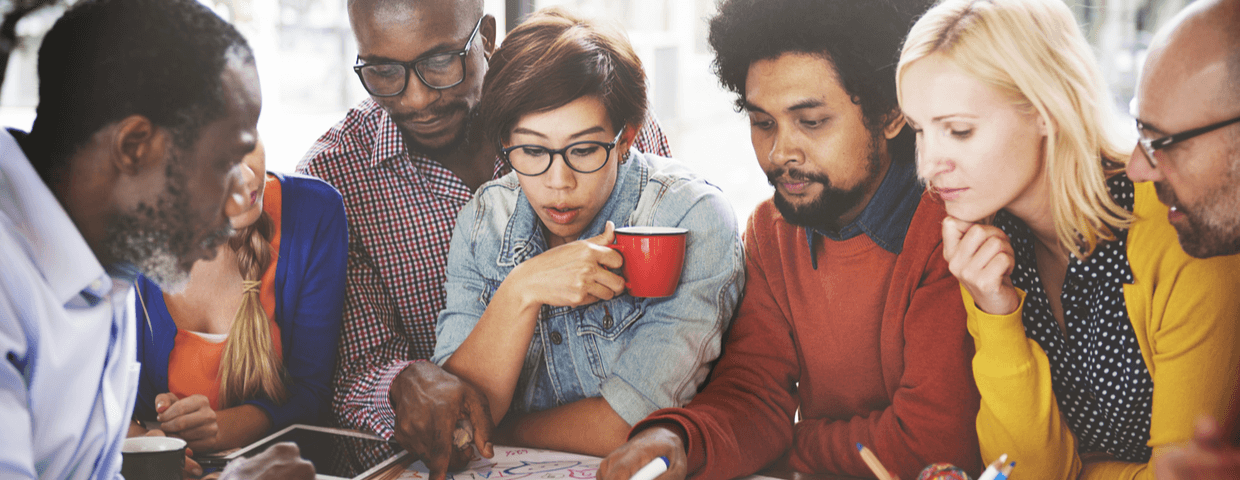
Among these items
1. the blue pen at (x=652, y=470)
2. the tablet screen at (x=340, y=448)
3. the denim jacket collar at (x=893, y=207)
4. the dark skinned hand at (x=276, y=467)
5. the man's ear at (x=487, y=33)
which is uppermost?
the man's ear at (x=487, y=33)

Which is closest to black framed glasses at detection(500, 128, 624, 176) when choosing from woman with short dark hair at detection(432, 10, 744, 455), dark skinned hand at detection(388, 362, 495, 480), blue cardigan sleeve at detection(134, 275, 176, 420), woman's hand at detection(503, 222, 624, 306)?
woman with short dark hair at detection(432, 10, 744, 455)

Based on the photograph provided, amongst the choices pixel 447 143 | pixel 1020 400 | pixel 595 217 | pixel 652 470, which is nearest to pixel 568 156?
pixel 595 217

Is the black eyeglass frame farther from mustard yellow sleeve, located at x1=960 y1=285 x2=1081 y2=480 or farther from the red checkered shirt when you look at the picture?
the red checkered shirt

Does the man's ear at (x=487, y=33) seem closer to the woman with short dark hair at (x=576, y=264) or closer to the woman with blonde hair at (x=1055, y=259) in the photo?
the woman with short dark hair at (x=576, y=264)

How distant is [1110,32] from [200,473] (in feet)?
4.61

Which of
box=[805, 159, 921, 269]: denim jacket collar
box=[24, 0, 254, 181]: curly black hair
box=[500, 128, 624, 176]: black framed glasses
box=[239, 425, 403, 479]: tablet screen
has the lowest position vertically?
box=[239, 425, 403, 479]: tablet screen

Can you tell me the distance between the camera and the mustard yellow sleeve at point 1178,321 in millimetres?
938

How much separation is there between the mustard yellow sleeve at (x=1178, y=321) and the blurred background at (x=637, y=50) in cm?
18

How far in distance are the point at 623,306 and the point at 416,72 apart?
22.1 inches

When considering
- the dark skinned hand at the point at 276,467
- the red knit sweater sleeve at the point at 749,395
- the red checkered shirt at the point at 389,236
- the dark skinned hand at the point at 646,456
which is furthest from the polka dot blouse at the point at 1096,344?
the dark skinned hand at the point at 276,467

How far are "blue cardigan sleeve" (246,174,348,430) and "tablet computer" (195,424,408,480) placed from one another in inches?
2.1

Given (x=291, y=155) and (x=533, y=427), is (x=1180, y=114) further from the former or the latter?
(x=291, y=155)

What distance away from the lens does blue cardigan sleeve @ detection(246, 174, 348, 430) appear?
4.62ft

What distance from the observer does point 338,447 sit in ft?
4.47
